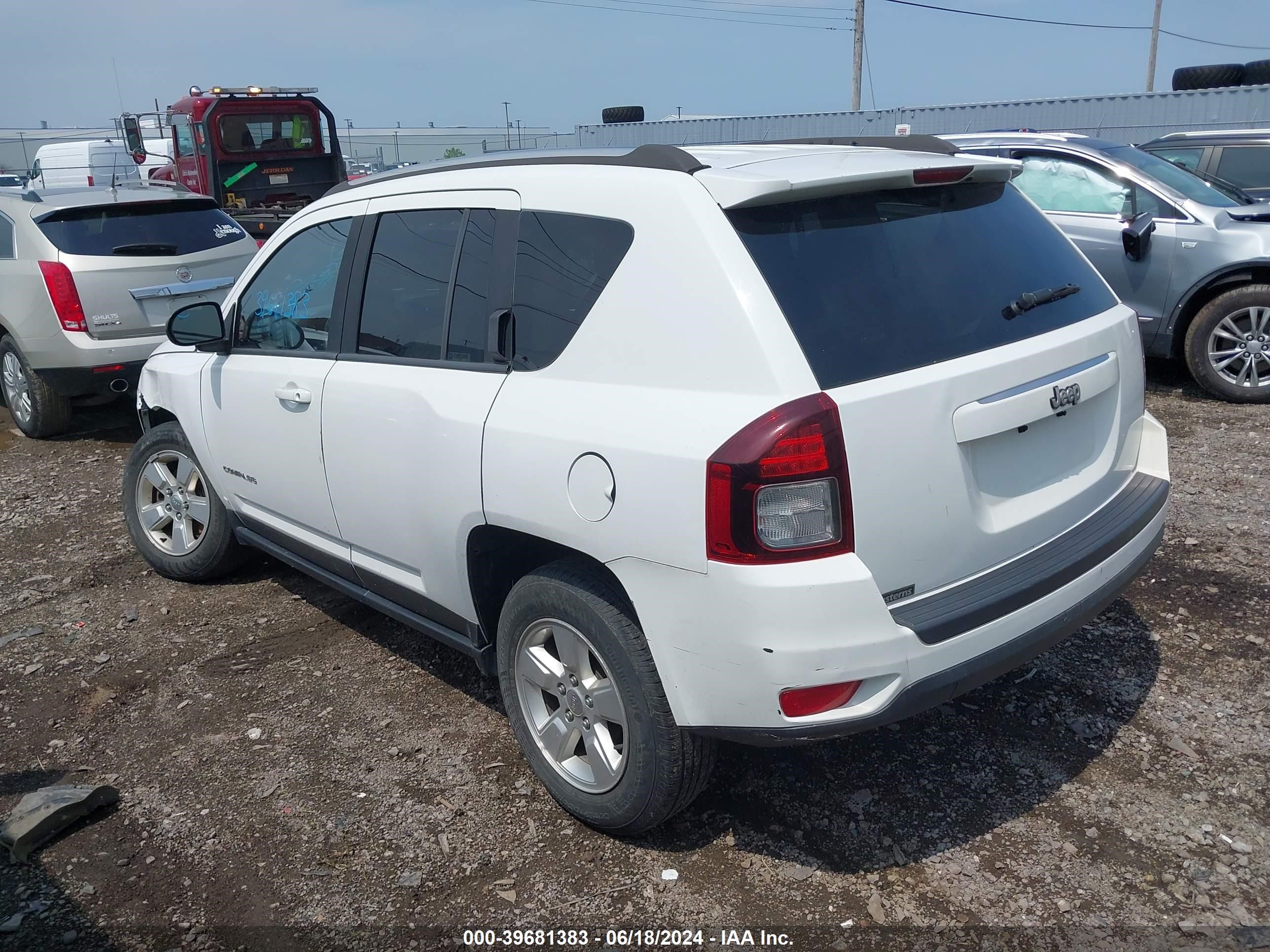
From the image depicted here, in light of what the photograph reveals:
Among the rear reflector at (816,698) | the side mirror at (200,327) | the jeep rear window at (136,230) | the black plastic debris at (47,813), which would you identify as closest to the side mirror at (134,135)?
the jeep rear window at (136,230)

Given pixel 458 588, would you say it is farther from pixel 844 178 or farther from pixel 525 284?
pixel 844 178

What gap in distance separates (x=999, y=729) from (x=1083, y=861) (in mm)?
687

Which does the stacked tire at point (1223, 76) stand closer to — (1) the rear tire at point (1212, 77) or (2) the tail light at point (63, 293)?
(1) the rear tire at point (1212, 77)

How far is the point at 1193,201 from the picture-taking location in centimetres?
746

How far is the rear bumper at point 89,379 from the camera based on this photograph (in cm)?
732

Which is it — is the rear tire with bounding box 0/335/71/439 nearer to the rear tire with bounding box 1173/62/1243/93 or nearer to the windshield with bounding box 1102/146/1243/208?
the windshield with bounding box 1102/146/1243/208

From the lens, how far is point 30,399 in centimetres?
788

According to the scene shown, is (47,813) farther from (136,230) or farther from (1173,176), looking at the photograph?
(1173,176)

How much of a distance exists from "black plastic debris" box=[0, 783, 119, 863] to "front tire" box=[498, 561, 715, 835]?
1.38 metres

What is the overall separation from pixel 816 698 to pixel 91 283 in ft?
22.2

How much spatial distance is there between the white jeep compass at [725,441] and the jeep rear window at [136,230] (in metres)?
4.84

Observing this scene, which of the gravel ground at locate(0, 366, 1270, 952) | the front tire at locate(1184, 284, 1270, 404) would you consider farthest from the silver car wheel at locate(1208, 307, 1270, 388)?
the gravel ground at locate(0, 366, 1270, 952)

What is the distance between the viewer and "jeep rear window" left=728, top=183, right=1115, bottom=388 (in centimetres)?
247

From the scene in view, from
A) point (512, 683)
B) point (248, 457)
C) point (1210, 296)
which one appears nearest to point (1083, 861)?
point (512, 683)
